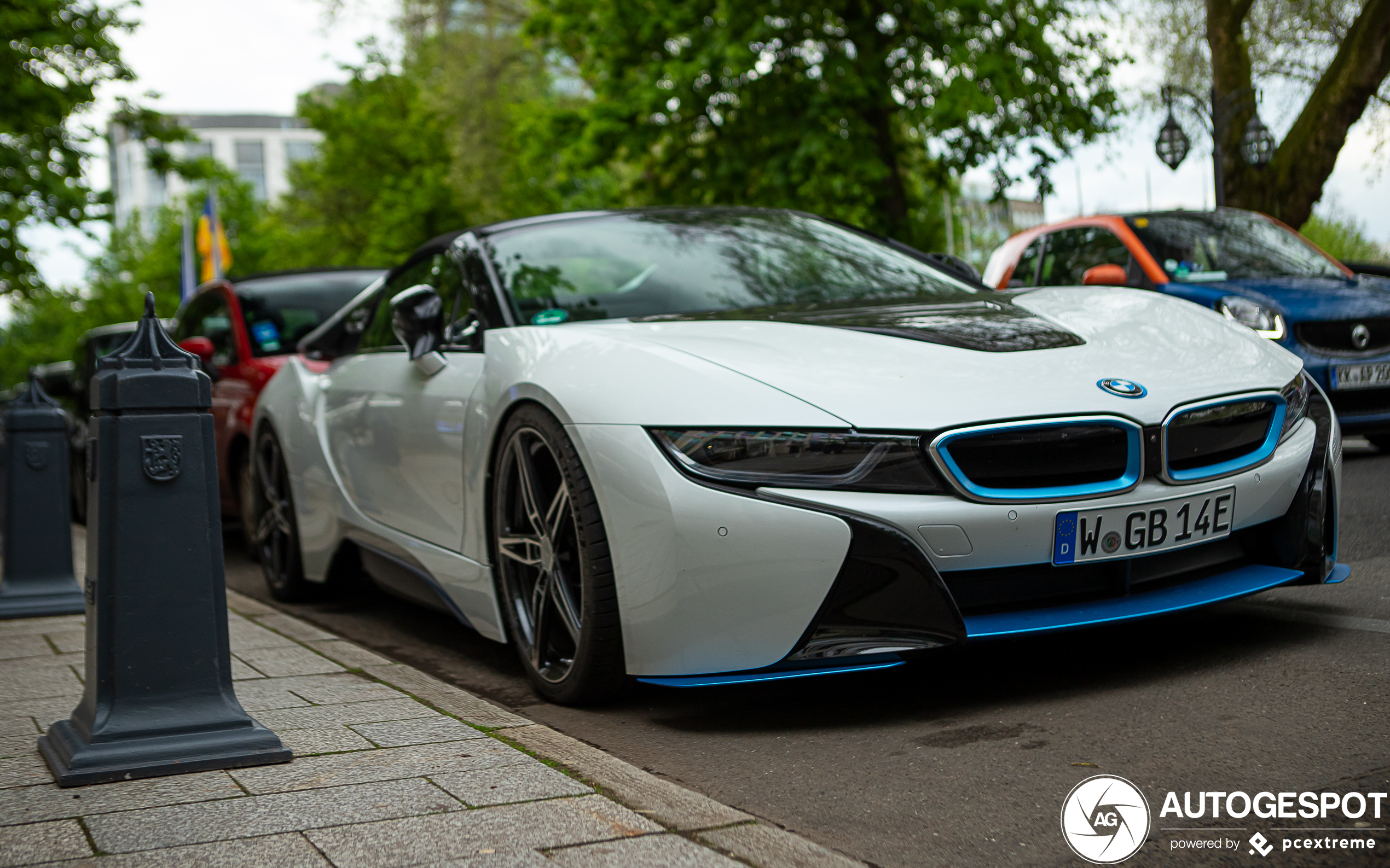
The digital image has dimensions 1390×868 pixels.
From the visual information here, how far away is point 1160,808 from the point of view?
2512mm

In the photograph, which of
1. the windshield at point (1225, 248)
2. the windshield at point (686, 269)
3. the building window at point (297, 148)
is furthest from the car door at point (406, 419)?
the building window at point (297, 148)

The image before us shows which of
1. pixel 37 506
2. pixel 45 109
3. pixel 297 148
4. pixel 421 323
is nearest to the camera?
pixel 421 323

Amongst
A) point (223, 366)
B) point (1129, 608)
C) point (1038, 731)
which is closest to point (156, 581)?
point (1038, 731)

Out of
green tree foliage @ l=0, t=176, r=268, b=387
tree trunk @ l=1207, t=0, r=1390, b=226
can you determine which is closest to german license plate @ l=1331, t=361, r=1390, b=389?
tree trunk @ l=1207, t=0, r=1390, b=226

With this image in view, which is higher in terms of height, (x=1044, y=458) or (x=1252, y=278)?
(x=1252, y=278)

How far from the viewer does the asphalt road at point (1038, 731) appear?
2506 mm

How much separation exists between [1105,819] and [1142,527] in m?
0.93

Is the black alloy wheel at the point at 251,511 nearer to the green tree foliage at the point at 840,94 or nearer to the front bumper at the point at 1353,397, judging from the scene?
the front bumper at the point at 1353,397

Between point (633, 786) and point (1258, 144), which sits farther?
point (1258, 144)

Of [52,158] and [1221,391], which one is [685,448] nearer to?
[1221,391]

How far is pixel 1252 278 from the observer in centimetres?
865

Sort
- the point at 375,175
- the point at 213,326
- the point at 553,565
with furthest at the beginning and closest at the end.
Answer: the point at 375,175, the point at 213,326, the point at 553,565

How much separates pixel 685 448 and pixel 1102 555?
1.00 metres

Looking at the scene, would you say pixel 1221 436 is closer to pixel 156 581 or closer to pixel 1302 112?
Answer: pixel 156 581
